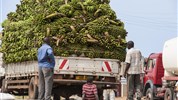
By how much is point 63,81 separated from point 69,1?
316cm

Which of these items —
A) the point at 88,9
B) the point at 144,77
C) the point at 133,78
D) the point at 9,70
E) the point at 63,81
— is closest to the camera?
the point at 133,78

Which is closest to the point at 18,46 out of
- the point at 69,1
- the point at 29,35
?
the point at 29,35

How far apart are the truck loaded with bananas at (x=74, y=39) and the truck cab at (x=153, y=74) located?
18.4 feet

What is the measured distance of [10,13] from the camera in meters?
20.5

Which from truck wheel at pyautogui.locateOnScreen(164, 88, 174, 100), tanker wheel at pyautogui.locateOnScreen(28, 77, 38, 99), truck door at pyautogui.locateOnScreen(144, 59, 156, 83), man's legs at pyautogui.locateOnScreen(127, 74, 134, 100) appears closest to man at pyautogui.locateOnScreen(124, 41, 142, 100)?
man's legs at pyautogui.locateOnScreen(127, 74, 134, 100)

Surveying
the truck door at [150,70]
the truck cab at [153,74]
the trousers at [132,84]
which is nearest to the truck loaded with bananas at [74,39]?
the trousers at [132,84]

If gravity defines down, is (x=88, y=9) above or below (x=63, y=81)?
above

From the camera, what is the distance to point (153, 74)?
76.9ft

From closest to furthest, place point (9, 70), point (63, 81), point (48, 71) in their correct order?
point (48, 71)
point (63, 81)
point (9, 70)

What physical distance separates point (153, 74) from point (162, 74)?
0.42 metres

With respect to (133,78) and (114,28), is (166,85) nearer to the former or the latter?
(114,28)

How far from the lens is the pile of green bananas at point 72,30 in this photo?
16844 millimetres

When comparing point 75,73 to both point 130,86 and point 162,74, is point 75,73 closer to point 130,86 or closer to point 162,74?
point 130,86

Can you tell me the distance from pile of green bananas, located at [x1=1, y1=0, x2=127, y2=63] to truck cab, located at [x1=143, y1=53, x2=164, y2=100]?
561 centimetres
